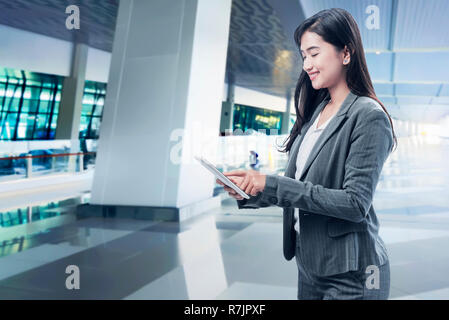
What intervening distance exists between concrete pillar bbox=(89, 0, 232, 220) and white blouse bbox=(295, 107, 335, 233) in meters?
6.58

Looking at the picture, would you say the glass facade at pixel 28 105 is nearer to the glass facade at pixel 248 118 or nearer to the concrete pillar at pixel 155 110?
the concrete pillar at pixel 155 110

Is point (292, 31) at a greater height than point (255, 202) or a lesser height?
greater

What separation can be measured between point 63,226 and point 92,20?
10.6m

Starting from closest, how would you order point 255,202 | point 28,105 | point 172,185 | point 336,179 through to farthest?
1. point 336,179
2. point 255,202
3. point 172,185
4. point 28,105

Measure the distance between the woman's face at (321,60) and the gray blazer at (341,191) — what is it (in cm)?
10

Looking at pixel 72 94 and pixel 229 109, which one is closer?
pixel 72 94

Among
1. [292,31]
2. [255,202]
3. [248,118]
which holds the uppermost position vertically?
[248,118]

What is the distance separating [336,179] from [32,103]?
2666 cm

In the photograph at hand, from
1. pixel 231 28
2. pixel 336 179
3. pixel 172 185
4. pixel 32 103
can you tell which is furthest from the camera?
pixel 32 103

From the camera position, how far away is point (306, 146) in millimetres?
1653

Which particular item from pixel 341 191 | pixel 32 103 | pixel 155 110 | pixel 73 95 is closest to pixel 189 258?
pixel 155 110

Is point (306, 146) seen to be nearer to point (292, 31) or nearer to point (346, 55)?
point (346, 55)

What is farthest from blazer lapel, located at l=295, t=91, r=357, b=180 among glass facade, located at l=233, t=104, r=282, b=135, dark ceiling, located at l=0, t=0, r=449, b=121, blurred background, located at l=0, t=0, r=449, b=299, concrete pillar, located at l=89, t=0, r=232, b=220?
glass facade, located at l=233, t=104, r=282, b=135
